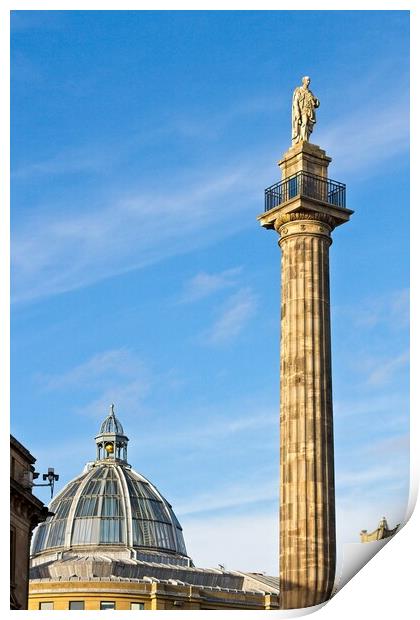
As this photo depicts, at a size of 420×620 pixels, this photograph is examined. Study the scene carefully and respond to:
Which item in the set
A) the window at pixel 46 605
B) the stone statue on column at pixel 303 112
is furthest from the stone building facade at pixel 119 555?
the stone statue on column at pixel 303 112

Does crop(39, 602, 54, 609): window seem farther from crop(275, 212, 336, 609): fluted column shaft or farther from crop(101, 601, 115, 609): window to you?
crop(275, 212, 336, 609): fluted column shaft

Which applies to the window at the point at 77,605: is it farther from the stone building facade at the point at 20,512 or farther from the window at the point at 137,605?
the stone building facade at the point at 20,512

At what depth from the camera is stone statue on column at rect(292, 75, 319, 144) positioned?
38688 mm

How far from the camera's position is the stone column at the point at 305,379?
35.0 metres

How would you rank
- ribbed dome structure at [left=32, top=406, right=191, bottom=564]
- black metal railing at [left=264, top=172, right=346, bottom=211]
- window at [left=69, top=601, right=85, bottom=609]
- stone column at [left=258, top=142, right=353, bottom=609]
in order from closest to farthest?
stone column at [left=258, top=142, right=353, bottom=609]
black metal railing at [left=264, top=172, right=346, bottom=211]
window at [left=69, top=601, right=85, bottom=609]
ribbed dome structure at [left=32, top=406, right=191, bottom=564]

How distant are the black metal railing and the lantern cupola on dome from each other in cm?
4408

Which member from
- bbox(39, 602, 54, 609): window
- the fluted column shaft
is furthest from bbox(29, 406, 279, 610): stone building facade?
the fluted column shaft

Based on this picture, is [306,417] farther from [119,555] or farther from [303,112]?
[119,555]

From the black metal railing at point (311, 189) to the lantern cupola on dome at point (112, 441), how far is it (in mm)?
44079

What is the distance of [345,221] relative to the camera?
38094 mm

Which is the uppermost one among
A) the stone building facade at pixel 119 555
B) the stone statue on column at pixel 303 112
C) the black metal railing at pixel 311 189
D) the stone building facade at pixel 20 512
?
the stone statue on column at pixel 303 112
